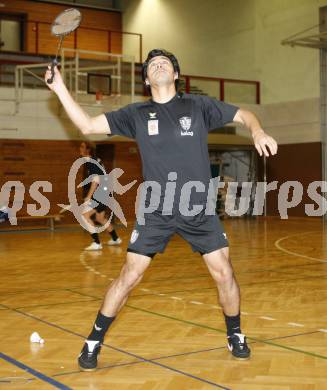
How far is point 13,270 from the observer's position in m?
11.6

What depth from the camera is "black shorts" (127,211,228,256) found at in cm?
511

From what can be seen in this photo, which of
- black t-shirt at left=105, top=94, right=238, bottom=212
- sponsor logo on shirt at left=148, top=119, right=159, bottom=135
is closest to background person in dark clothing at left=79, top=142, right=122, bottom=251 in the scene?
black t-shirt at left=105, top=94, right=238, bottom=212

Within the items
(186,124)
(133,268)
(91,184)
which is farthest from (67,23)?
(91,184)

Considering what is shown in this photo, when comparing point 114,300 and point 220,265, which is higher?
point 220,265

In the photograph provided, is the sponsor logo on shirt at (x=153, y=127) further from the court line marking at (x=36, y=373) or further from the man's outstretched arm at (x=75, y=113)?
the court line marking at (x=36, y=373)

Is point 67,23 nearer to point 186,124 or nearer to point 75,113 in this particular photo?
point 75,113

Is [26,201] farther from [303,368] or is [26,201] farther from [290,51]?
[303,368]

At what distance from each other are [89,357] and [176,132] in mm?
1925

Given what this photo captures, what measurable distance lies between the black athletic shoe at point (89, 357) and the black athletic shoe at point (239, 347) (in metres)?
1.15

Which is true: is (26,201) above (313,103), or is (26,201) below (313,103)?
below

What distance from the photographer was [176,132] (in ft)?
16.6

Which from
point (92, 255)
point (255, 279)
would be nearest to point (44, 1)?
point (92, 255)

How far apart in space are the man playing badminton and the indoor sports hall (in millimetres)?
17

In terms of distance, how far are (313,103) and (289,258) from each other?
1382 centimetres
